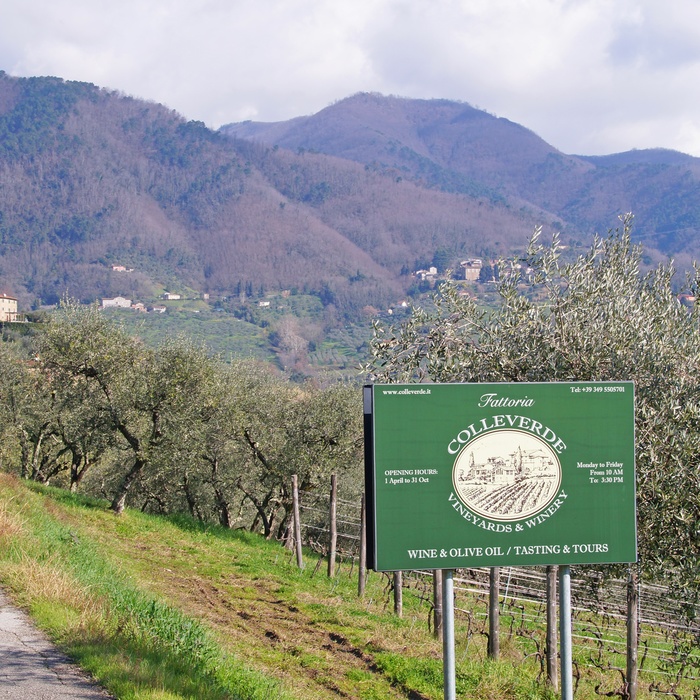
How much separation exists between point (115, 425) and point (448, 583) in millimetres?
18105

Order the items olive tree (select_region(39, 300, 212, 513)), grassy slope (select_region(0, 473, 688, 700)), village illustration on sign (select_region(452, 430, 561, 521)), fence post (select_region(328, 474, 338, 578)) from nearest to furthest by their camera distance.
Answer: village illustration on sign (select_region(452, 430, 561, 521)) → grassy slope (select_region(0, 473, 688, 700)) → fence post (select_region(328, 474, 338, 578)) → olive tree (select_region(39, 300, 212, 513))

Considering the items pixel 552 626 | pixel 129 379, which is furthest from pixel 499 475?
pixel 129 379

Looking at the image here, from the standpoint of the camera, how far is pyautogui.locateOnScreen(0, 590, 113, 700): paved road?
694cm

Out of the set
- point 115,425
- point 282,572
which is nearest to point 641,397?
point 282,572

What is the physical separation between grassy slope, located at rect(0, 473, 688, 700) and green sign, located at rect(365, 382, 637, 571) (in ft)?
8.33

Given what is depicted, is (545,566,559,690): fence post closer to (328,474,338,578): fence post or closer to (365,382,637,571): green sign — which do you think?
(365,382,637,571): green sign

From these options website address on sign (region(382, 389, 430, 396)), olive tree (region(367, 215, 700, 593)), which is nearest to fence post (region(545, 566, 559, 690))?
olive tree (region(367, 215, 700, 593))

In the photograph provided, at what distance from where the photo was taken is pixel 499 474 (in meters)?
6.98

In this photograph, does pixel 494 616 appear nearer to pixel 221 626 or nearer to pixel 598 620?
pixel 221 626

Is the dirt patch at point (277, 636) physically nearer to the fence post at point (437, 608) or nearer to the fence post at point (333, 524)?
the fence post at point (437, 608)

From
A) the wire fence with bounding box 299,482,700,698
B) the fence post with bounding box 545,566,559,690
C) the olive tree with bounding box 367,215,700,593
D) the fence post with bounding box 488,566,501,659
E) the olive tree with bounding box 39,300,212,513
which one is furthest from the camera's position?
the olive tree with bounding box 39,300,212,513

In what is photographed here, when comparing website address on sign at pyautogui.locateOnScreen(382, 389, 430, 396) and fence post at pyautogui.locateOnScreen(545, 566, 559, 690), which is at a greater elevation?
website address on sign at pyautogui.locateOnScreen(382, 389, 430, 396)

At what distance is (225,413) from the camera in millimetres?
28266

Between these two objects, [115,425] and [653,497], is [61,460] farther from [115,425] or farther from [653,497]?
[653,497]
